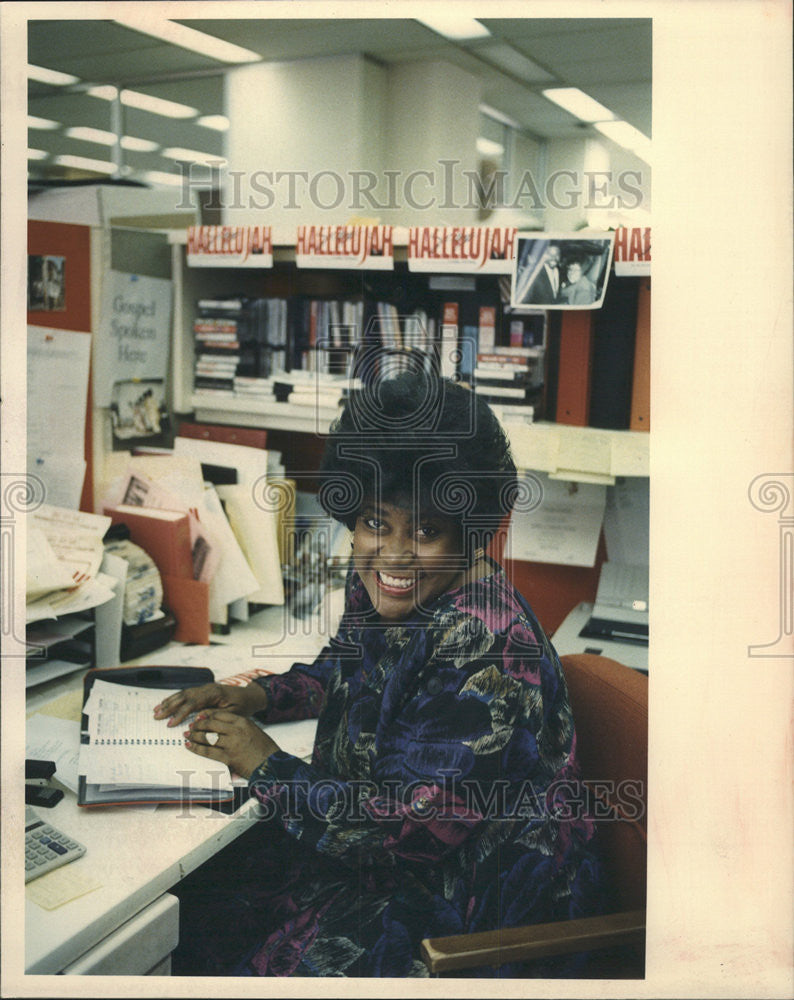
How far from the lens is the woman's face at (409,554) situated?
1295 mm

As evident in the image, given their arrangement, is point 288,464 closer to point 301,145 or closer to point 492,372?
point 492,372

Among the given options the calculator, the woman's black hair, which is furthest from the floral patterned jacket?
the calculator

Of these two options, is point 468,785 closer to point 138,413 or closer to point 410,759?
point 410,759

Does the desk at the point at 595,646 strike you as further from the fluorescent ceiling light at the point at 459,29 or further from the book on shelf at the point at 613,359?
the fluorescent ceiling light at the point at 459,29

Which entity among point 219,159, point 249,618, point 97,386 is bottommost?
point 249,618

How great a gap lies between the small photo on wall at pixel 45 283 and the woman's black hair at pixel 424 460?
0.71 meters

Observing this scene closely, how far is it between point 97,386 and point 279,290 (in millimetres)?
490

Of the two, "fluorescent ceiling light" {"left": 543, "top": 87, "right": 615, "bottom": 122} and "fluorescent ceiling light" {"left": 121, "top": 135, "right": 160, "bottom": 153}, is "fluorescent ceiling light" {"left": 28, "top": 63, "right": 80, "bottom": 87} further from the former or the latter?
"fluorescent ceiling light" {"left": 121, "top": 135, "right": 160, "bottom": 153}

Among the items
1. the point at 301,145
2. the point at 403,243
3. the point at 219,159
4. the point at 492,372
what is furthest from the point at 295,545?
the point at 301,145

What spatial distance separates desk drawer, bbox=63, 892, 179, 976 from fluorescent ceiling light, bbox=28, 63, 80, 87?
1.18 metres

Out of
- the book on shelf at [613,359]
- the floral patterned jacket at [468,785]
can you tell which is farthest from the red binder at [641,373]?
the floral patterned jacket at [468,785]

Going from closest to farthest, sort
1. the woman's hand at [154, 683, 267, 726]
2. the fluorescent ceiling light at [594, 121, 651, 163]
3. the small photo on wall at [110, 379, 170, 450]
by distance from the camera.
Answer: the fluorescent ceiling light at [594, 121, 651, 163] < the woman's hand at [154, 683, 267, 726] < the small photo on wall at [110, 379, 170, 450]

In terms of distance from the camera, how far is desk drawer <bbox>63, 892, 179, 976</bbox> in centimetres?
104

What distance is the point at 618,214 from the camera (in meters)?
1.43
